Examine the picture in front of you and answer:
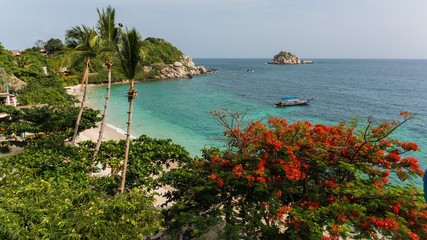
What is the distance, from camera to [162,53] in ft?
364

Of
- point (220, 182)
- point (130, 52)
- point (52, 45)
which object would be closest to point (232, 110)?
point (220, 182)

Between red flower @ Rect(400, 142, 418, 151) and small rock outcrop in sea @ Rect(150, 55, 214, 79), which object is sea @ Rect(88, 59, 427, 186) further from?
small rock outcrop in sea @ Rect(150, 55, 214, 79)

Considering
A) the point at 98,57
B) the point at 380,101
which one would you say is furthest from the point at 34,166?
the point at 380,101

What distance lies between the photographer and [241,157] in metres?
10.6

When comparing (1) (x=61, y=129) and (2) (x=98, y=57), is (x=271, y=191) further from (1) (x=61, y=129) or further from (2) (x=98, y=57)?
(1) (x=61, y=129)

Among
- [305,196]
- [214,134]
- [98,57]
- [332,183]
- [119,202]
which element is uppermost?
[98,57]

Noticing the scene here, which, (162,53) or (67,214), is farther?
(162,53)

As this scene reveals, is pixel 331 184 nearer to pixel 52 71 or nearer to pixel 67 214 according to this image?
pixel 67 214

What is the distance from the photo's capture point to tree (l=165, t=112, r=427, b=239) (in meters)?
7.90

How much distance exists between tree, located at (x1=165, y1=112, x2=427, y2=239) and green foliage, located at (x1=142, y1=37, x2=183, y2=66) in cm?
9396

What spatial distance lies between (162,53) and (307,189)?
108 m

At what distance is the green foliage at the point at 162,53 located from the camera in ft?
343

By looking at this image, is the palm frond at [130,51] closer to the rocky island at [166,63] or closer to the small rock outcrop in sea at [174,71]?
the rocky island at [166,63]

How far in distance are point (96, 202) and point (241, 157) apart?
217 inches
